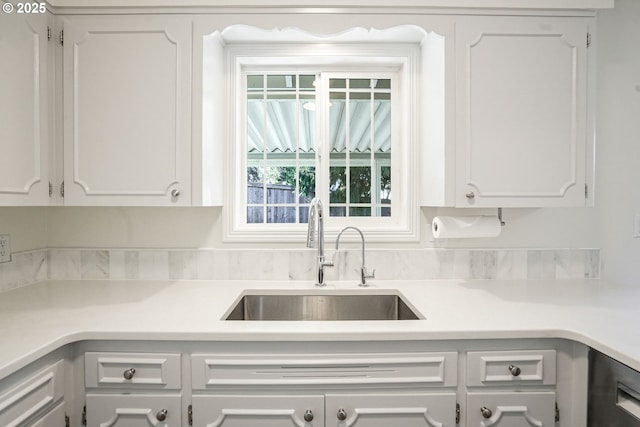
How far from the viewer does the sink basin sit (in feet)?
5.55

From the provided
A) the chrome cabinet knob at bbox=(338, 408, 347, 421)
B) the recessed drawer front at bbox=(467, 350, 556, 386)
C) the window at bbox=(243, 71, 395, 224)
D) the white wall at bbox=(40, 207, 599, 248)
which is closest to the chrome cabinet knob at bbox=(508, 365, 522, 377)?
the recessed drawer front at bbox=(467, 350, 556, 386)

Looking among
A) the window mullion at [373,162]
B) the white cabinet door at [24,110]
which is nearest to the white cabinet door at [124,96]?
the white cabinet door at [24,110]

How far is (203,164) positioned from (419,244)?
3.67 ft

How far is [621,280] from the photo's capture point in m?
1.88

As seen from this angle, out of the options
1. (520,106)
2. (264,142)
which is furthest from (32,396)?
(520,106)

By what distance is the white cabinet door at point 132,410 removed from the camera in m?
1.17

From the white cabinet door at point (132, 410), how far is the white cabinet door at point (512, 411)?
950 millimetres

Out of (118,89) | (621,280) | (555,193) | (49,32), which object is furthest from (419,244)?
(49,32)

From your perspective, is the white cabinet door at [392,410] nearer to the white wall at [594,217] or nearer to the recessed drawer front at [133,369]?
the recessed drawer front at [133,369]

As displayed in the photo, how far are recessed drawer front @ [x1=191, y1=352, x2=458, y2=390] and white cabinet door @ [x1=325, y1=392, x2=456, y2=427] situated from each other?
47 mm

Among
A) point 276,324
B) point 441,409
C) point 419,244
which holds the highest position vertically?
point 419,244

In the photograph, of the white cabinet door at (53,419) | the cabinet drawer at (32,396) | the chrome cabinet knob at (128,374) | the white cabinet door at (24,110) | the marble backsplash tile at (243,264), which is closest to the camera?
the cabinet drawer at (32,396)

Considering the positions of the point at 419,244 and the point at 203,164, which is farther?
the point at 419,244

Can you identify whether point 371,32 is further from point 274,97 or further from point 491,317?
point 491,317
